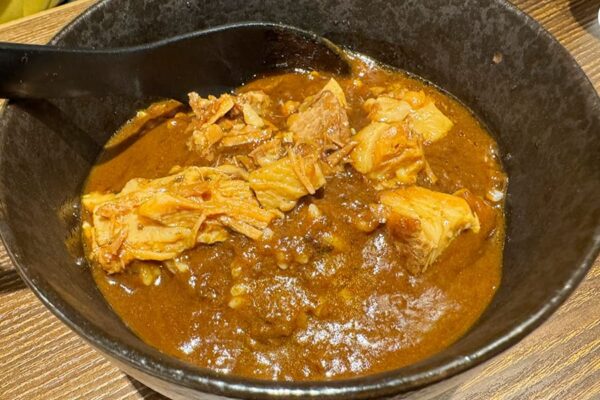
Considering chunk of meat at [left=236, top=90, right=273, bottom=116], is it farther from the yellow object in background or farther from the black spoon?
the yellow object in background

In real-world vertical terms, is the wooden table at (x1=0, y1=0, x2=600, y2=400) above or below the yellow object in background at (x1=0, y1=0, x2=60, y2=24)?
below

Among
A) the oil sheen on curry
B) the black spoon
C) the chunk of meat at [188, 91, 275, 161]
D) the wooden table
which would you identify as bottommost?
the wooden table

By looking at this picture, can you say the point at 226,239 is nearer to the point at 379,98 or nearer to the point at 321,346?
the point at 321,346

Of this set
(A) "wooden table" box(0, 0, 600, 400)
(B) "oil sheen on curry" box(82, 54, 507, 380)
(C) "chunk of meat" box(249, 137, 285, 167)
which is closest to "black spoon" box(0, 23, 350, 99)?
(B) "oil sheen on curry" box(82, 54, 507, 380)

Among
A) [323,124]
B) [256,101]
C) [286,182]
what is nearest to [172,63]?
[256,101]

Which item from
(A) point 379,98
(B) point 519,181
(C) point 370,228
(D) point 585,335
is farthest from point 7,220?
(D) point 585,335

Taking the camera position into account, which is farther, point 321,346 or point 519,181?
point 519,181

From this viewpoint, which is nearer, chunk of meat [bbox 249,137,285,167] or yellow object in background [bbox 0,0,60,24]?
chunk of meat [bbox 249,137,285,167]
